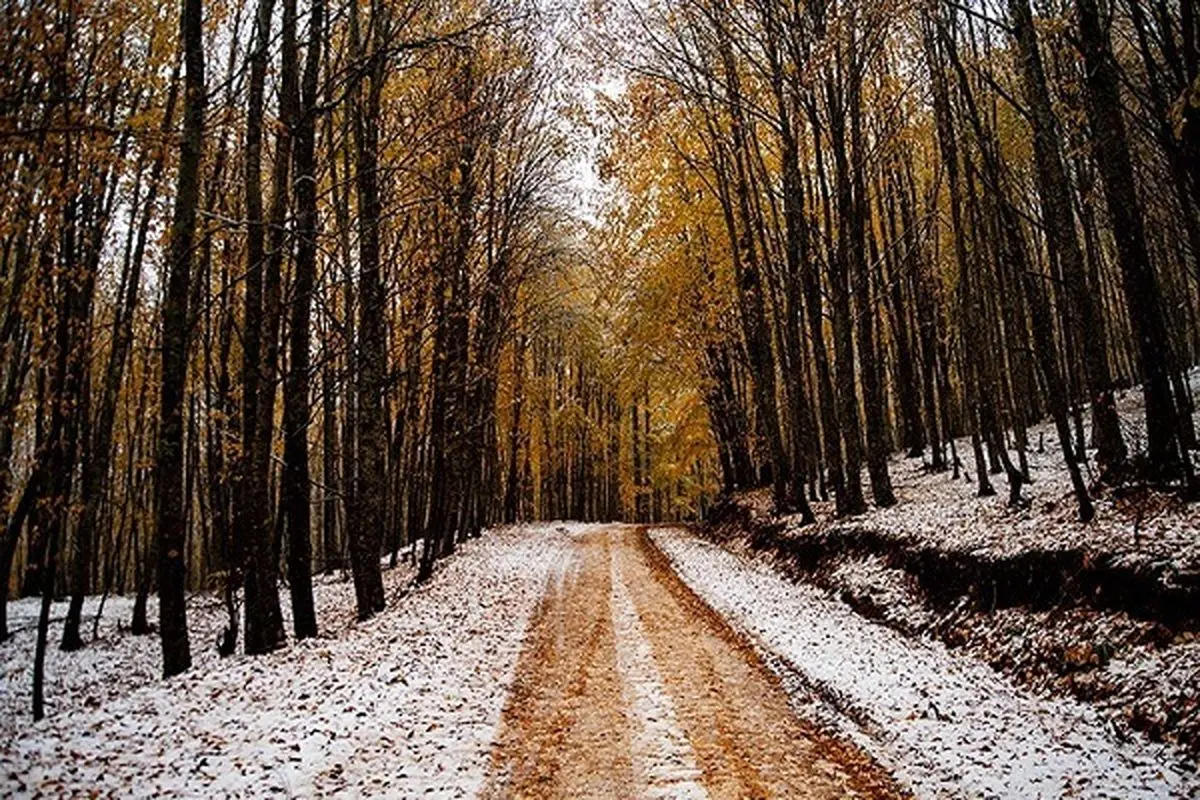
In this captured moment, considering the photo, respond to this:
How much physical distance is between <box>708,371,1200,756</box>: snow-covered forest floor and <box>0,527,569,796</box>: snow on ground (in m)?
5.69

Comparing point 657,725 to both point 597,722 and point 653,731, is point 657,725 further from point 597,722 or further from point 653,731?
point 597,722

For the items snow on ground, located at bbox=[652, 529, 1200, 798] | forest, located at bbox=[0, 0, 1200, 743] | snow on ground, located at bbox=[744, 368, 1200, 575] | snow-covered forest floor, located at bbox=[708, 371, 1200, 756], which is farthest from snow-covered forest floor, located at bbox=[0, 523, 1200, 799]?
forest, located at bbox=[0, 0, 1200, 743]

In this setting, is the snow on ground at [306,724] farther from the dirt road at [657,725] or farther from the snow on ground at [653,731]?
the snow on ground at [653,731]

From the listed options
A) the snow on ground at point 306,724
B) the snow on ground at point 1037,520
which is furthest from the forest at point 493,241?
the snow on ground at point 306,724

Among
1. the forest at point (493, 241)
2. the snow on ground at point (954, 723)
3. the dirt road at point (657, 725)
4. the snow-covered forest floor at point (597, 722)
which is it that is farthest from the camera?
the forest at point (493, 241)

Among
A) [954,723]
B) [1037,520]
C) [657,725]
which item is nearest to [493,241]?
[1037,520]

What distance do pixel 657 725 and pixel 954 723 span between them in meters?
2.80

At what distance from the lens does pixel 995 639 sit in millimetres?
9023

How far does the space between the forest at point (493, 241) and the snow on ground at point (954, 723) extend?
11.3 feet

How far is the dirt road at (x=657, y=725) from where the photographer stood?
6.23 metres

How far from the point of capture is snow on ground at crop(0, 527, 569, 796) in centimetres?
620

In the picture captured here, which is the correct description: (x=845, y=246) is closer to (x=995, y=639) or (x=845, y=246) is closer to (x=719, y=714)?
(x=995, y=639)

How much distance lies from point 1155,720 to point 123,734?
921cm

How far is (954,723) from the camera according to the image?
7148 millimetres
